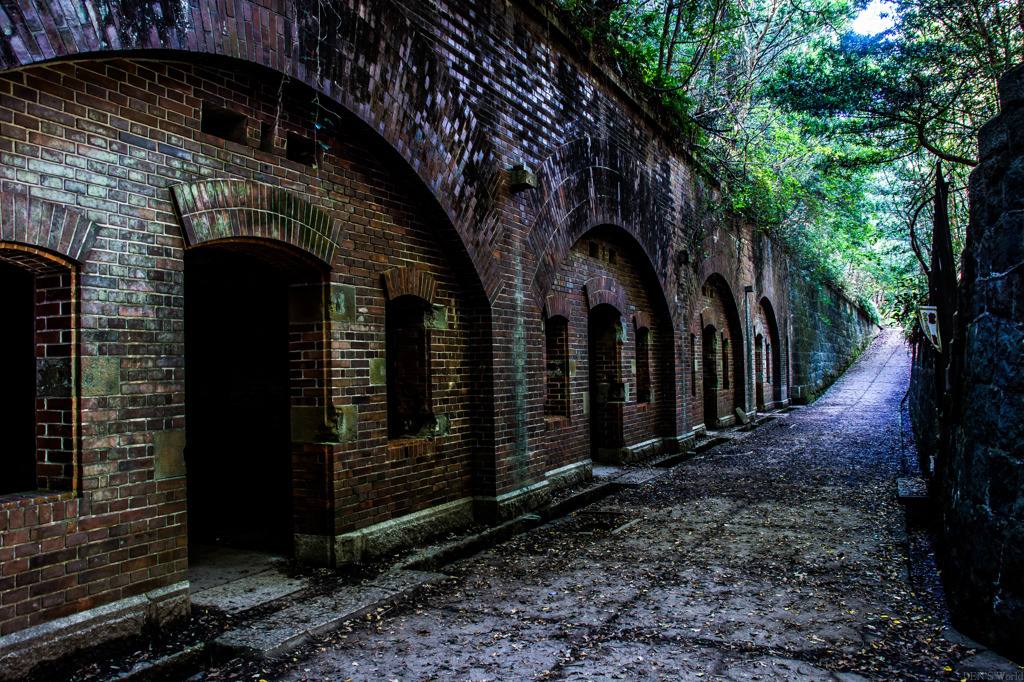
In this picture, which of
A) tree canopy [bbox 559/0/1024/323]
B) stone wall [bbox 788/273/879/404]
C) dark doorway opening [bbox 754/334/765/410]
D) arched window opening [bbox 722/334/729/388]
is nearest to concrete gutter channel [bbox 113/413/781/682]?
tree canopy [bbox 559/0/1024/323]

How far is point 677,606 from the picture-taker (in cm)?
473

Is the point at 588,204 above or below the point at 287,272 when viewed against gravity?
above

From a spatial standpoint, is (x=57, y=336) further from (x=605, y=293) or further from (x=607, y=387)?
(x=607, y=387)

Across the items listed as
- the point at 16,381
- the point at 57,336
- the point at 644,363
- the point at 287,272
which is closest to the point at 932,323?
the point at 644,363

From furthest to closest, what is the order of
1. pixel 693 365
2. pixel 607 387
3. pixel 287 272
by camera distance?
1. pixel 693 365
2. pixel 607 387
3. pixel 287 272

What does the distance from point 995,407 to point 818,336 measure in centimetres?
2441

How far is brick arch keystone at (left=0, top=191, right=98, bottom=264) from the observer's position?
11.2 ft

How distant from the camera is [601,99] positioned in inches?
380

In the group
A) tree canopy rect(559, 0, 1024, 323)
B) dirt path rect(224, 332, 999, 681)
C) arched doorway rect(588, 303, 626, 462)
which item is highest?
tree canopy rect(559, 0, 1024, 323)

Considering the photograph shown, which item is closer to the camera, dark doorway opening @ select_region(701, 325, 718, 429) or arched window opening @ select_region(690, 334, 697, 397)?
arched window opening @ select_region(690, 334, 697, 397)

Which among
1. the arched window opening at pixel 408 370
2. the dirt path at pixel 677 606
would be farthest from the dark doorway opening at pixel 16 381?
the dirt path at pixel 677 606

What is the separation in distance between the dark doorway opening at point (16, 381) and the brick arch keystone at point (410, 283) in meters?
2.90

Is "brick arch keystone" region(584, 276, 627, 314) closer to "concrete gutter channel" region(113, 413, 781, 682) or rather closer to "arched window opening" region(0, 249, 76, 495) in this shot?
"concrete gutter channel" region(113, 413, 781, 682)

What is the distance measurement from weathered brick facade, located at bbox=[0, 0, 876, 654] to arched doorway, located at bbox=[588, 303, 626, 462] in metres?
0.79
